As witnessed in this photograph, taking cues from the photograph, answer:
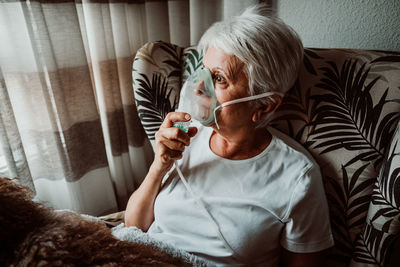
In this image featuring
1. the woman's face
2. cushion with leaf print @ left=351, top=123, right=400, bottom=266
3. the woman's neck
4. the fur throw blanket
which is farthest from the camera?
the woman's neck

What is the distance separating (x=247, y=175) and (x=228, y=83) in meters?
0.32

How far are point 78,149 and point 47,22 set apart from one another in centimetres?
53

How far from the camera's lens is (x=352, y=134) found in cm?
83

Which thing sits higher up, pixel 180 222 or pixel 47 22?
pixel 47 22

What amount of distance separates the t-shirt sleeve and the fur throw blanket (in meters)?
0.45

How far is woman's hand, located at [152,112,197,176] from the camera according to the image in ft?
2.72

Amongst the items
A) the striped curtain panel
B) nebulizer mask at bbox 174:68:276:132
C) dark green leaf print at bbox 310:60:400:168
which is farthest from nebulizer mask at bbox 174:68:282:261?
the striped curtain panel

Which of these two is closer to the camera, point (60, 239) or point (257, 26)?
point (60, 239)

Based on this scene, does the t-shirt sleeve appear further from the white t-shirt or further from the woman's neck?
the woman's neck

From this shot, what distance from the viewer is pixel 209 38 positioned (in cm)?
88

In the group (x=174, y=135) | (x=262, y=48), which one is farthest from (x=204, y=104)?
(x=262, y=48)

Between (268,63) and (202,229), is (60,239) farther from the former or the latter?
(268,63)

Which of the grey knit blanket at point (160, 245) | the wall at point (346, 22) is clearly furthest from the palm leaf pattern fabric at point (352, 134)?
the grey knit blanket at point (160, 245)

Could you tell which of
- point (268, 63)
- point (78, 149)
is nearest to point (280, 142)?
point (268, 63)
